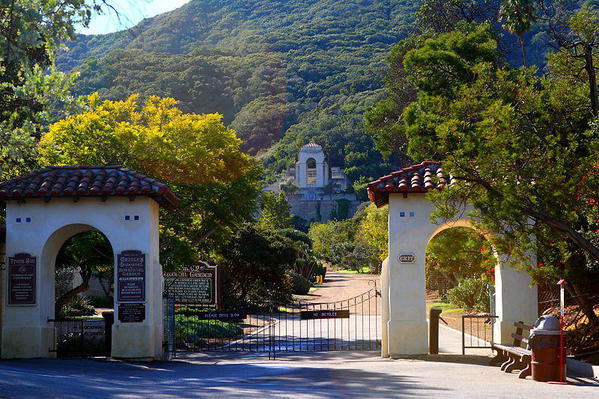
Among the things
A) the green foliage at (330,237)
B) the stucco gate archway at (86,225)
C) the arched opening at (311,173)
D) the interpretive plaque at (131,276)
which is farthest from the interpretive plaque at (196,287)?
the arched opening at (311,173)

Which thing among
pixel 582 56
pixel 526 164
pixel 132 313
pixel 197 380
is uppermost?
pixel 582 56

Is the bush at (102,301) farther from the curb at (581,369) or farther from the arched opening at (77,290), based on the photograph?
the curb at (581,369)

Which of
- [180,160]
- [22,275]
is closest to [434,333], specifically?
[22,275]

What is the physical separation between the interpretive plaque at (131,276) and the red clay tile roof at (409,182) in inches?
206

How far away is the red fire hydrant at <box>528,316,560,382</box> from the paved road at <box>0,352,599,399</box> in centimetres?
44

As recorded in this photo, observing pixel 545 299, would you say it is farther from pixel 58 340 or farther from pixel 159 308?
pixel 58 340

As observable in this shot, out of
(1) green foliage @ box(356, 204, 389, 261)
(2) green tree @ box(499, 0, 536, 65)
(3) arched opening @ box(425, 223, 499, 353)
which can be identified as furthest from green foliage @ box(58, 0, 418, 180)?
(3) arched opening @ box(425, 223, 499, 353)

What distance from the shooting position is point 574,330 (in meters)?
16.1

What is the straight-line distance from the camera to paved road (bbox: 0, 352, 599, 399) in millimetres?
11148

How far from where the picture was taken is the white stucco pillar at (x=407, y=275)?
57.1 feet

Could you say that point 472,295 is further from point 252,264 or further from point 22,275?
point 22,275

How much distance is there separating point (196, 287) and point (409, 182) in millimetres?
8781

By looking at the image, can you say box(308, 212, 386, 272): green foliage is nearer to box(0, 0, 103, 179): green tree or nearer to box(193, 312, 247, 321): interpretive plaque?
box(193, 312, 247, 321): interpretive plaque

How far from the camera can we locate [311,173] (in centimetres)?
14462
